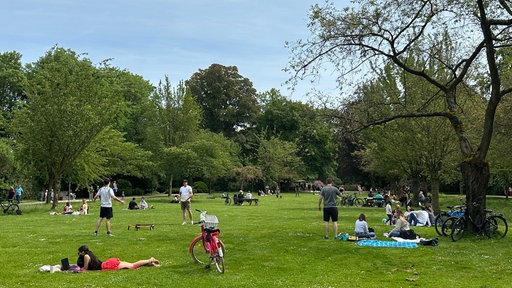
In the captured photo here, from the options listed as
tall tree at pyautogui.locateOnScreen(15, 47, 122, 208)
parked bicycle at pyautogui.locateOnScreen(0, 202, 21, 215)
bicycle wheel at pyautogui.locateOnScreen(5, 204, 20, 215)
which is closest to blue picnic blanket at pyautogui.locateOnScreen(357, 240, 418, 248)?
parked bicycle at pyautogui.locateOnScreen(0, 202, 21, 215)

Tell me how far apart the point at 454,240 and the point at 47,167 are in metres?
27.1

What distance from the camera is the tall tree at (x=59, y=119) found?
1191 inches

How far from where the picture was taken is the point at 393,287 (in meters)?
8.70

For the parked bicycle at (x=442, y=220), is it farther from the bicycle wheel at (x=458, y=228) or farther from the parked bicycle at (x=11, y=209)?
the parked bicycle at (x=11, y=209)

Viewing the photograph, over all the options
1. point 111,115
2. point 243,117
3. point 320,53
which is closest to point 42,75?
point 111,115

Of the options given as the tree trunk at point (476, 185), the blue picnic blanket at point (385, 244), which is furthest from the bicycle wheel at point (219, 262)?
the tree trunk at point (476, 185)

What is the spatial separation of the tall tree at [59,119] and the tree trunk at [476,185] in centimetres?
2298

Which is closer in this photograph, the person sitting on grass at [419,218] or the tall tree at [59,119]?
the person sitting on grass at [419,218]

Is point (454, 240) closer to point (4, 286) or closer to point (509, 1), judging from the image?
point (509, 1)

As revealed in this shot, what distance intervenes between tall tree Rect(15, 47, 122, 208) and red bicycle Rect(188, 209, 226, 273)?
21869 mm

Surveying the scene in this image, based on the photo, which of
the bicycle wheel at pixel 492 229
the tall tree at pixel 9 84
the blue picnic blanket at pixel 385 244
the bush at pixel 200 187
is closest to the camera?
the blue picnic blanket at pixel 385 244

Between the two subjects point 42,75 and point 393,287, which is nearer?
point 393,287

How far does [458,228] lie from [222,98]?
61029mm

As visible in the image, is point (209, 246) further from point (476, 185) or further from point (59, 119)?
point (59, 119)
